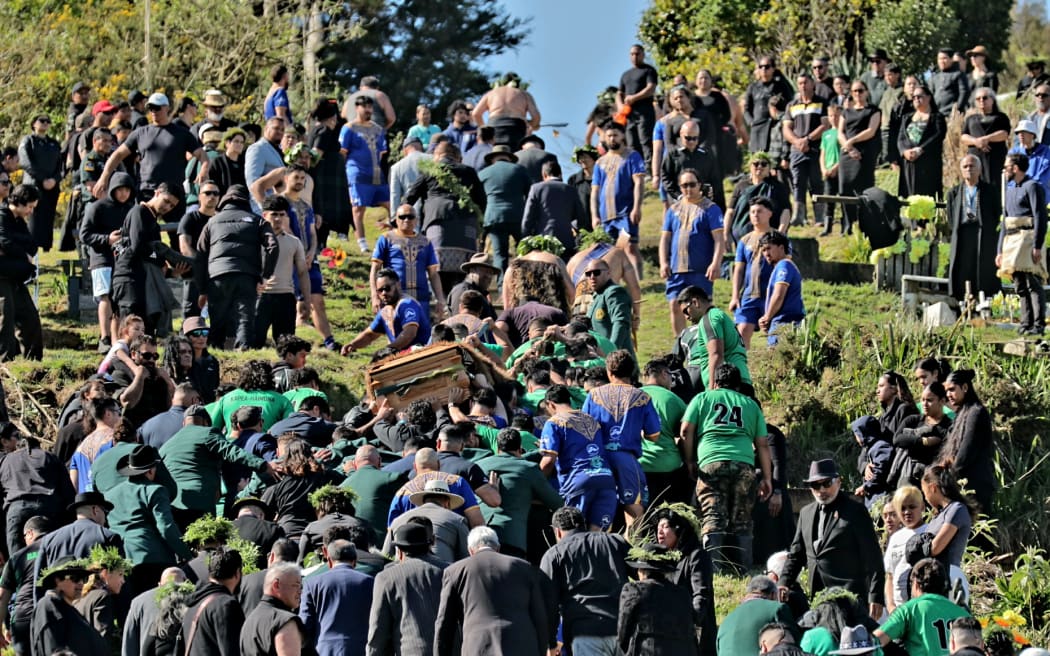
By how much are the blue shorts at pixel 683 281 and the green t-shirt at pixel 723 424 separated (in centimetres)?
435

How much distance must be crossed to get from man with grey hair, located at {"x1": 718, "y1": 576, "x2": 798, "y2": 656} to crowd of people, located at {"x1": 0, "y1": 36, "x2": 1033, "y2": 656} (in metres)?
0.02

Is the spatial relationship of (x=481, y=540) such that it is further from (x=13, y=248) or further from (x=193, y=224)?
(x=193, y=224)

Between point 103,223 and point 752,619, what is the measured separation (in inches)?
344

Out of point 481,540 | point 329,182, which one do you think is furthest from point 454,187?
point 481,540

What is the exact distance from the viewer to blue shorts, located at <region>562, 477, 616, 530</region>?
14.5 meters

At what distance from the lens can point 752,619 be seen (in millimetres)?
12320

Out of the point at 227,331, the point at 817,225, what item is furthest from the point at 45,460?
the point at 817,225

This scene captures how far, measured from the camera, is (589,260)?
1886 centimetres

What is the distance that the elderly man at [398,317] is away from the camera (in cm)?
1772

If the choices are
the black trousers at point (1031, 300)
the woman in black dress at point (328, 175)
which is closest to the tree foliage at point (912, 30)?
the woman in black dress at point (328, 175)

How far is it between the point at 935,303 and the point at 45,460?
32.3 ft

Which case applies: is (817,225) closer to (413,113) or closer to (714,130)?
(714,130)

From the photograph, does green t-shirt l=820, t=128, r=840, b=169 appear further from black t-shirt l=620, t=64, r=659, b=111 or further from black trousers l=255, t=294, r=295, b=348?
black trousers l=255, t=294, r=295, b=348

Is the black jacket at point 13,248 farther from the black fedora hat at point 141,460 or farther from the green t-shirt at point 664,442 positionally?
the green t-shirt at point 664,442
